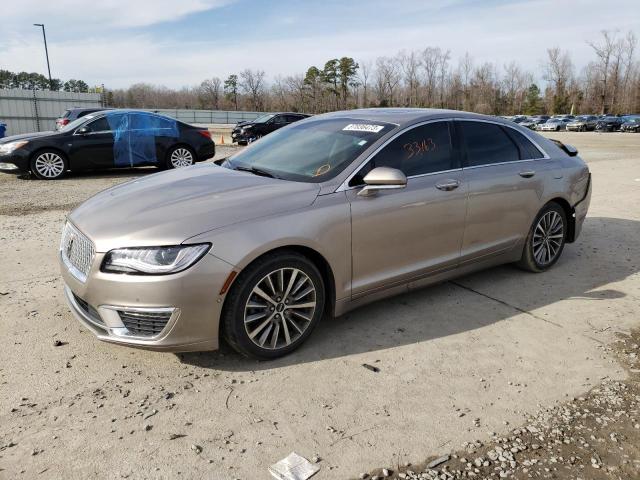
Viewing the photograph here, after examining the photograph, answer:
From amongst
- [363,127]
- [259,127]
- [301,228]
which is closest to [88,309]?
[301,228]

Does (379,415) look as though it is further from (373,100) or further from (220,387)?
(373,100)

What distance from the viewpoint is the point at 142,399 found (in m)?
3.01

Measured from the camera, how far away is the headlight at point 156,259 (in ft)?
9.86

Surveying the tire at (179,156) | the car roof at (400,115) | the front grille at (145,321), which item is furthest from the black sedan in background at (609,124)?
the front grille at (145,321)

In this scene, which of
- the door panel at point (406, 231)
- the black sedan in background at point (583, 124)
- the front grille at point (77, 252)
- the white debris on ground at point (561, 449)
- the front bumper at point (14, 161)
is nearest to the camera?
the white debris on ground at point (561, 449)

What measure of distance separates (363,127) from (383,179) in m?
0.75

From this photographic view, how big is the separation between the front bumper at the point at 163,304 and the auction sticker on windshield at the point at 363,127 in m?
1.71

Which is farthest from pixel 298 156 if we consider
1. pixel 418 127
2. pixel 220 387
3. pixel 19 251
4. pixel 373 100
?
pixel 373 100

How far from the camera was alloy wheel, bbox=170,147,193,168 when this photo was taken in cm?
1210

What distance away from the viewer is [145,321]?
3082mm

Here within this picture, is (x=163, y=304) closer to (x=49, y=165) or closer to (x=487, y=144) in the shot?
(x=487, y=144)

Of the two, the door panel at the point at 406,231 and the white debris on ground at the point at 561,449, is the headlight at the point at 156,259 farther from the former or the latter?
the white debris on ground at the point at 561,449

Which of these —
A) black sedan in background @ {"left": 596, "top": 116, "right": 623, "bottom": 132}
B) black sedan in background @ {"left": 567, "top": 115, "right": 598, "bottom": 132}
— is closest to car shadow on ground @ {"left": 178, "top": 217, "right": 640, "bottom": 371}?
black sedan in background @ {"left": 596, "top": 116, "right": 623, "bottom": 132}

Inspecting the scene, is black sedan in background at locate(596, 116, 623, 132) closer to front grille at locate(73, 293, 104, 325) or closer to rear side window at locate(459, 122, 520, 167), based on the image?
rear side window at locate(459, 122, 520, 167)
